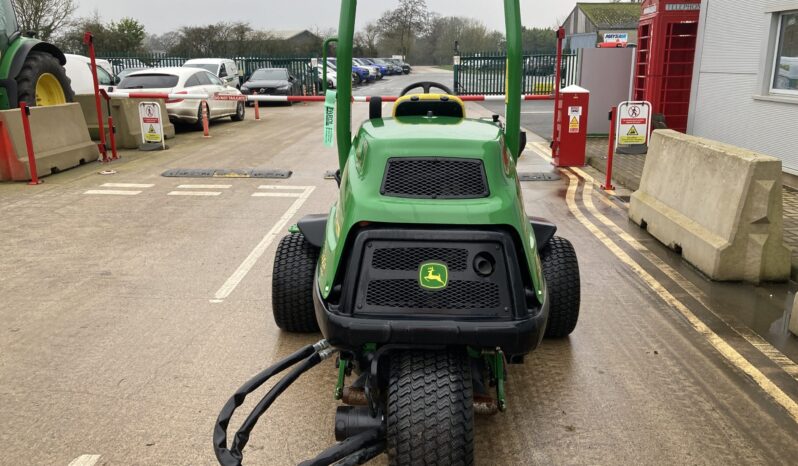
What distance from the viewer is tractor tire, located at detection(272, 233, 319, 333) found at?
4.50m

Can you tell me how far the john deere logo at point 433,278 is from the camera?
10.1ft

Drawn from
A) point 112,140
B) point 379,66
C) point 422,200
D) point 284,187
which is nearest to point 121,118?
point 112,140

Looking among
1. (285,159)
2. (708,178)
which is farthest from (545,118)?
(708,178)

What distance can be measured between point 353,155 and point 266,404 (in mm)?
1460

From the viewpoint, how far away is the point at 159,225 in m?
7.98

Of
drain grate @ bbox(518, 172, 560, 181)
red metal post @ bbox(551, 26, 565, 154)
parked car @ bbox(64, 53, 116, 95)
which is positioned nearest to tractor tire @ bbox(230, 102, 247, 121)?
parked car @ bbox(64, 53, 116, 95)

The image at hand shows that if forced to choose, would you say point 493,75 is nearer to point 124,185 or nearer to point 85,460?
point 124,185

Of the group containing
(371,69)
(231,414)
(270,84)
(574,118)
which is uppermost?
(371,69)

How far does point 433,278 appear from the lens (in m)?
3.08

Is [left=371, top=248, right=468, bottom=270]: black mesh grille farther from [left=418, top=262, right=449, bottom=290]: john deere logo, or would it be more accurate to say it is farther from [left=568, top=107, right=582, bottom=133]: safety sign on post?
[left=568, top=107, right=582, bottom=133]: safety sign on post

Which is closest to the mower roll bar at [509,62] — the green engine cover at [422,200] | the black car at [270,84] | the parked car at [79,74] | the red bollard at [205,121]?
the green engine cover at [422,200]

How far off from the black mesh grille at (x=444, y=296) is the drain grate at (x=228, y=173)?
8150mm

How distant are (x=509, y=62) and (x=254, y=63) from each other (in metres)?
32.6

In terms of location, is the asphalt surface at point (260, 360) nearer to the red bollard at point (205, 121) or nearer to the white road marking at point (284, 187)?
the white road marking at point (284, 187)
